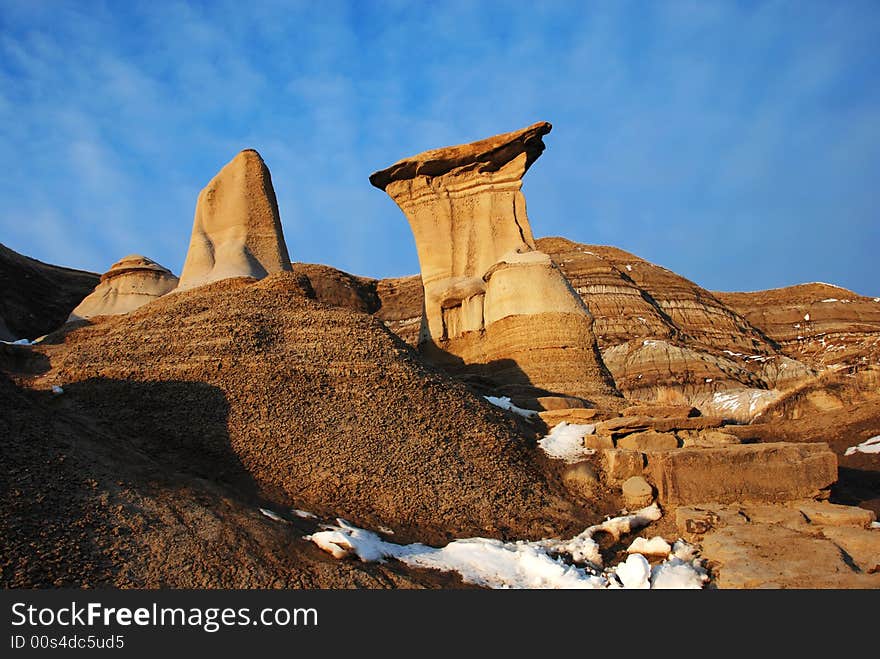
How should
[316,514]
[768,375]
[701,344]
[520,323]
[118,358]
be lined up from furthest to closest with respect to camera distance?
[701,344]
[768,375]
[520,323]
[118,358]
[316,514]

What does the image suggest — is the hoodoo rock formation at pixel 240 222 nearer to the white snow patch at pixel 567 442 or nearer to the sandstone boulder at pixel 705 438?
the white snow patch at pixel 567 442

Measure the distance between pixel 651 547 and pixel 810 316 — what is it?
5128cm

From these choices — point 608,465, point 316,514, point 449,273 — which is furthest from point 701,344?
point 316,514

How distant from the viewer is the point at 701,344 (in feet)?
146

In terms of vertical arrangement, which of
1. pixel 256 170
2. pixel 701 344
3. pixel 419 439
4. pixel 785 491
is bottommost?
pixel 785 491

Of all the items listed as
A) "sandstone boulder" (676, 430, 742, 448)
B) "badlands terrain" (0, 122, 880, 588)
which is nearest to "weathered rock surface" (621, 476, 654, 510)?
"badlands terrain" (0, 122, 880, 588)

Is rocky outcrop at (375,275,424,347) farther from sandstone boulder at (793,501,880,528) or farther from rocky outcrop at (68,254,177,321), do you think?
sandstone boulder at (793,501,880,528)

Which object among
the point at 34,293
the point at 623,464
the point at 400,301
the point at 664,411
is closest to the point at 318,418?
the point at 623,464

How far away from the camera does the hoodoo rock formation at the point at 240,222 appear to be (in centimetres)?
1853

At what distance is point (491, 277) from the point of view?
17.0 m

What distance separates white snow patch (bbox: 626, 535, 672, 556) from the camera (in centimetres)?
742

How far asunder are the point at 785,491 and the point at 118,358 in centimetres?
811

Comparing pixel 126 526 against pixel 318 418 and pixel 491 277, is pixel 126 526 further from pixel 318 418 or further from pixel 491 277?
pixel 491 277

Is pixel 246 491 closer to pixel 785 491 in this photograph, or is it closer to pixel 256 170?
pixel 785 491
